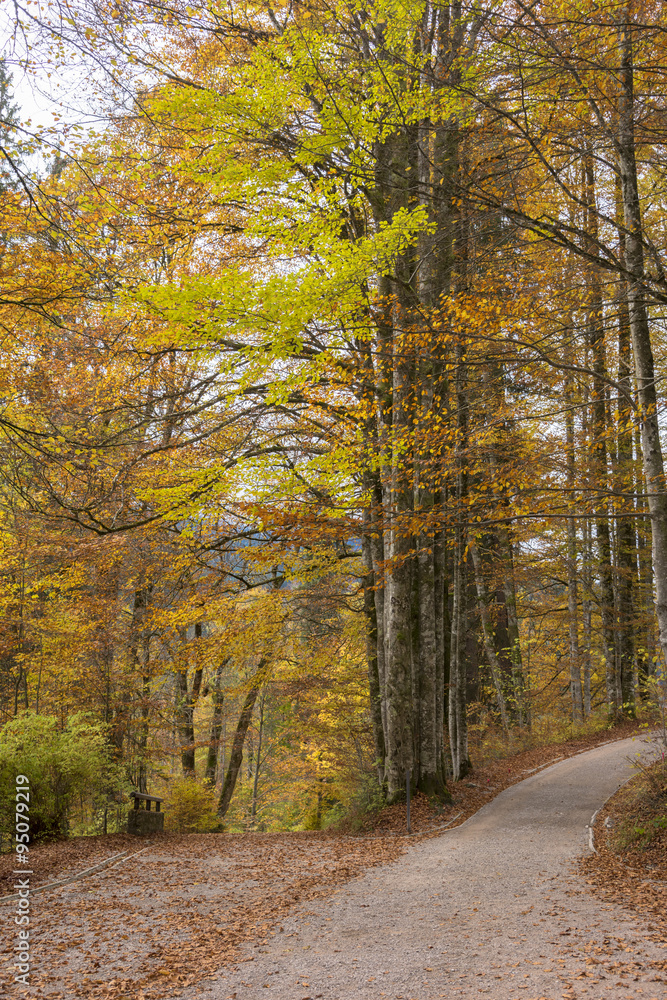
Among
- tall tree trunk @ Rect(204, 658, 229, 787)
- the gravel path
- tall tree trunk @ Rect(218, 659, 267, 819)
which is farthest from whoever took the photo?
tall tree trunk @ Rect(204, 658, 229, 787)

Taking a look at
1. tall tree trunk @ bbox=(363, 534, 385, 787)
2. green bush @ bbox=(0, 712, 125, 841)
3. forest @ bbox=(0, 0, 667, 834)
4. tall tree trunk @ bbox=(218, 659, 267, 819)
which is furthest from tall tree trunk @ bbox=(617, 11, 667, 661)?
green bush @ bbox=(0, 712, 125, 841)

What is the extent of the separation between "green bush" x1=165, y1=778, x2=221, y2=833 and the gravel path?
18.8 ft

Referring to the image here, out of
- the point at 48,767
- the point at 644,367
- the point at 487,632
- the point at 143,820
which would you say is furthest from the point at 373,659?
the point at 644,367

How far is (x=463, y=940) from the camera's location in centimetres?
518

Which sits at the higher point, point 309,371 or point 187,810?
point 309,371

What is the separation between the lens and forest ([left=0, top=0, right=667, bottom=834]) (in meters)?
7.34

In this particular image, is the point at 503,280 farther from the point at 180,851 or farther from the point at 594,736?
the point at 594,736

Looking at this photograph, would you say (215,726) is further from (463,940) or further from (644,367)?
(644,367)

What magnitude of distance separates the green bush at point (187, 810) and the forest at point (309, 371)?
4cm

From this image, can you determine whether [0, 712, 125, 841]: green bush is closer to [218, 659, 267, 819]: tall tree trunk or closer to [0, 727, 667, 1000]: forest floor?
[0, 727, 667, 1000]: forest floor

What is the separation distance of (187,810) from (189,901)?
5.78m

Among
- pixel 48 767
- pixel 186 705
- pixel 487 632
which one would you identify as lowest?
pixel 48 767

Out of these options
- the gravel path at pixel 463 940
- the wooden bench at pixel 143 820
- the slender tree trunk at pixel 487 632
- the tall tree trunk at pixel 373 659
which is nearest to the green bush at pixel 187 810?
the wooden bench at pixel 143 820

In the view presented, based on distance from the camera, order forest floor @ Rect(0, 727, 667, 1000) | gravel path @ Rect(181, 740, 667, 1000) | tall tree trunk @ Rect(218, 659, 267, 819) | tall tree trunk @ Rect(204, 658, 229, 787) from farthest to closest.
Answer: tall tree trunk @ Rect(204, 658, 229, 787) → tall tree trunk @ Rect(218, 659, 267, 819) → forest floor @ Rect(0, 727, 667, 1000) → gravel path @ Rect(181, 740, 667, 1000)
